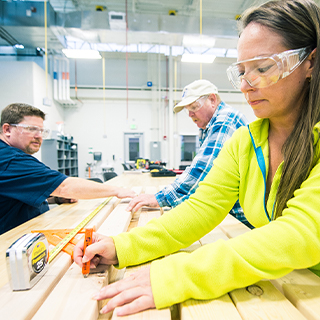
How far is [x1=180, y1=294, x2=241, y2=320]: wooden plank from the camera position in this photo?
0.55 m

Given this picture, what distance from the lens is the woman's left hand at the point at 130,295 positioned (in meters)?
0.57

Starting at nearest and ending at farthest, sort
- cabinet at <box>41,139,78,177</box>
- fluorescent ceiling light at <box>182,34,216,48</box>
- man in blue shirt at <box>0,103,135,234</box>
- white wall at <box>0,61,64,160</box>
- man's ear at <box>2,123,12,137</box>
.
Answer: man in blue shirt at <box>0,103,135,234</box> → man's ear at <box>2,123,12,137</box> → fluorescent ceiling light at <box>182,34,216,48</box> → white wall at <box>0,61,64,160</box> → cabinet at <box>41,139,78,177</box>

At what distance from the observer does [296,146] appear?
0.75 meters

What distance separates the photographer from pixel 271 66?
0.71 m

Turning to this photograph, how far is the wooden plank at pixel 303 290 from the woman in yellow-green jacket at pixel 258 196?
8 centimetres

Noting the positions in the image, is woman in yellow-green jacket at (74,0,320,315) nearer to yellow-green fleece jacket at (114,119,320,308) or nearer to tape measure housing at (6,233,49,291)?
yellow-green fleece jacket at (114,119,320,308)

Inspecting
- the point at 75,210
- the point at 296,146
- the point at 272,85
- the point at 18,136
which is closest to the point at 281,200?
the point at 296,146

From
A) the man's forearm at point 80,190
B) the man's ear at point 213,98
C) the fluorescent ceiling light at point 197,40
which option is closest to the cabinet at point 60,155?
the fluorescent ceiling light at point 197,40

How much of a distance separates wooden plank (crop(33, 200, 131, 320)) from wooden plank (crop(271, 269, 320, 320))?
0.55 metres

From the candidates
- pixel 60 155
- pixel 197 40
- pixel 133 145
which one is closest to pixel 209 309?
pixel 197 40

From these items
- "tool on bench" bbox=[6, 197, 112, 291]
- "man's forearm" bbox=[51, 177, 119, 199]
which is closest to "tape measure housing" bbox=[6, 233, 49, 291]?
"tool on bench" bbox=[6, 197, 112, 291]

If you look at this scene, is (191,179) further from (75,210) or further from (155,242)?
(75,210)

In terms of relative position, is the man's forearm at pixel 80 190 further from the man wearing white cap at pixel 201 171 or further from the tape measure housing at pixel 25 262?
the tape measure housing at pixel 25 262

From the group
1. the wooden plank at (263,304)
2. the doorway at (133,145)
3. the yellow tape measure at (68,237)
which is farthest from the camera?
the doorway at (133,145)
